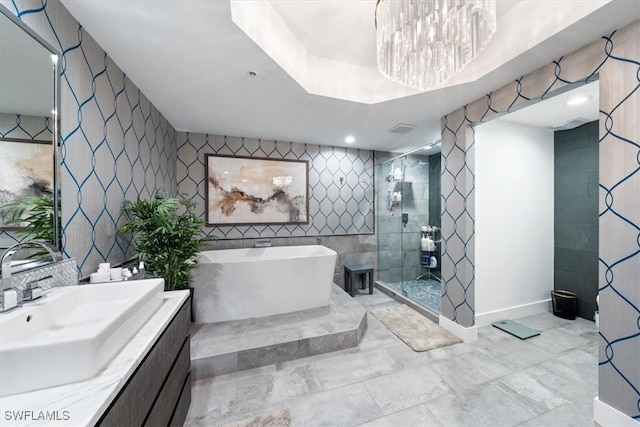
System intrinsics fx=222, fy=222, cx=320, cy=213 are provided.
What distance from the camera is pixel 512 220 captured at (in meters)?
2.69

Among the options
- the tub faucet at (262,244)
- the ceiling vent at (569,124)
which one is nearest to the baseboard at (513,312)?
the ceiling vent at (569,124)

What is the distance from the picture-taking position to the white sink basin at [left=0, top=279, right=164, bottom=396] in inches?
23.8

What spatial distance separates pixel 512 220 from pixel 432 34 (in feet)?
8.56

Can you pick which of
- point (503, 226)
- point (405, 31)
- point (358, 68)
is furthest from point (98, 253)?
point (503, 226)

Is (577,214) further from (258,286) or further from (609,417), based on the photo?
(258,286)

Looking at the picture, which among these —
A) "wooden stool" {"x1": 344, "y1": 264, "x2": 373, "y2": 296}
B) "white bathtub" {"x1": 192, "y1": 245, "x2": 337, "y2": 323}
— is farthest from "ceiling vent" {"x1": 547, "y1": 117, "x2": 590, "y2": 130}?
"white bathtub" {"x1": 192, "y1": 245, "x2": 337, "y2": 323}

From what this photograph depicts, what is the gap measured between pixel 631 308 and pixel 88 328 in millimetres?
2763

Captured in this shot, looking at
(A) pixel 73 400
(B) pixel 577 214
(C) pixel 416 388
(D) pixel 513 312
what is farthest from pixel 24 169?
(B) pixel 577 214

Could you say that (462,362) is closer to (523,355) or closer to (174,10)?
(523,355)

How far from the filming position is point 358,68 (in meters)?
2.14

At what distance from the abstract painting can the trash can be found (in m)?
3.35

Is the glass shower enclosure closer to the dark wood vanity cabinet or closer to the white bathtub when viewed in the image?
the white bathtub

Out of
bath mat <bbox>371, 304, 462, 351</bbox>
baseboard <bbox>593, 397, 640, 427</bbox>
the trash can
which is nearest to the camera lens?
baseboard <bbox>593, 397, 640, 427</bbox>

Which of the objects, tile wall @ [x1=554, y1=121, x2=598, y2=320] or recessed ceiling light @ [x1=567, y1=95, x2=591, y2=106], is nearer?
recessed ceiling light @ [x1=567, y1=95, x2=591, y2=106]
